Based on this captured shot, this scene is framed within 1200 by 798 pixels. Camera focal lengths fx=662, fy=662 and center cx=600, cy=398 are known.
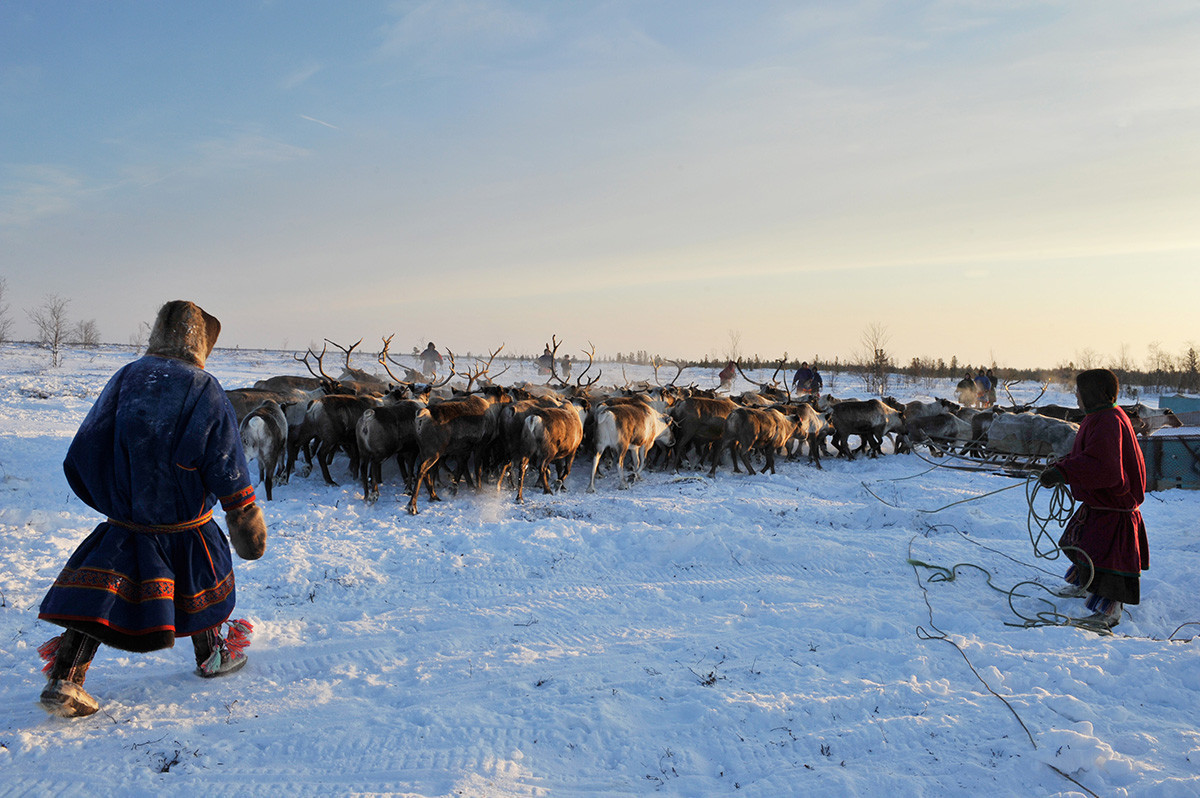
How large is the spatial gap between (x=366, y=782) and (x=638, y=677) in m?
1.75

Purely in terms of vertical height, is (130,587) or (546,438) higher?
(546,438)

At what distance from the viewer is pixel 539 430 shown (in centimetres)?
1021

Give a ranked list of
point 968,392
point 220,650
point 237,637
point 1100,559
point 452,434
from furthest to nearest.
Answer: point 968,392
point 452,434
point 1100,559
point 237,637
point 220,650

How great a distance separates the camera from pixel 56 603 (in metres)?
3.28

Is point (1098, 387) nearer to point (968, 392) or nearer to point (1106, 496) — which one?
point (1106, 496)

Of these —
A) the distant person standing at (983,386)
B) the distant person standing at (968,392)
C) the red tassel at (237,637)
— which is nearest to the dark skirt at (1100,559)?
the red tassel at (237,637)

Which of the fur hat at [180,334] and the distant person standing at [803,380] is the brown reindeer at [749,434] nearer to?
the distant person standing at [803,380]

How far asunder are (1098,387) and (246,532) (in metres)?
6.53

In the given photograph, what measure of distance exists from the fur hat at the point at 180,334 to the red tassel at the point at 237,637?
5.35 feet

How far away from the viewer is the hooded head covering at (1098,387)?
18.4 feet

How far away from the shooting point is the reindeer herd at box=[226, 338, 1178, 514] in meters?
9.67

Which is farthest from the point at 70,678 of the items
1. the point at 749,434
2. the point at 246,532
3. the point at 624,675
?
the point at 749,434

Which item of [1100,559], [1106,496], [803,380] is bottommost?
[1100,559]

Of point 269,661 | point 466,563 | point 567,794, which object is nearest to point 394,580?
point 466,563
